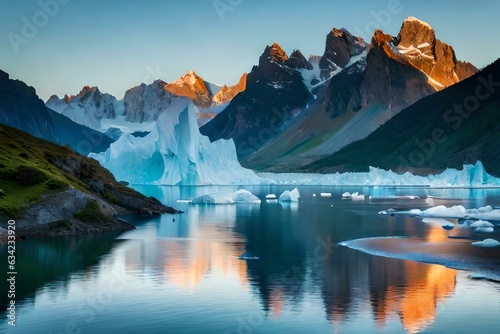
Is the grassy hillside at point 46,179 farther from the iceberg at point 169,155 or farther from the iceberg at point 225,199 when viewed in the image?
the iceberg at point 169,155

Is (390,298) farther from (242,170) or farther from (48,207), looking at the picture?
(242,170)

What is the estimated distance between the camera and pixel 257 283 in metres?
31.1

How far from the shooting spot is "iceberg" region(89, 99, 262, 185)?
455ft

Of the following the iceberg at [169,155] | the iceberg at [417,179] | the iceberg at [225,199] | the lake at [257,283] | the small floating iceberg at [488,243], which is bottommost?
the lake at [257,283]

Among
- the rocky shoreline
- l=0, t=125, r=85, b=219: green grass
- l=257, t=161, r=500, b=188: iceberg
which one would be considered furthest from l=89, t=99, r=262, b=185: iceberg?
the rocky shoreline

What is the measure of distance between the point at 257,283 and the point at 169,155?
11309 cm

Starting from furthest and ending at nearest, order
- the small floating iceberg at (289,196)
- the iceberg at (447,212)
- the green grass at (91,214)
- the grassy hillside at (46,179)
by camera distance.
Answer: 1. the small floating iceberg at (289,196)
2. the iceberg at (447,212)
3. the green grass at (91,214)
4. the grassy hillside at (46,179)

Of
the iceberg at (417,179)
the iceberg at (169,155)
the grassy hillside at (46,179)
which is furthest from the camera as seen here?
the iceberg at (417,179)

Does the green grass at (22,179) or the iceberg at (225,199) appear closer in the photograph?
the green grass at (22,179)

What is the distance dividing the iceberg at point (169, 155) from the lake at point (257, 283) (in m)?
86.6

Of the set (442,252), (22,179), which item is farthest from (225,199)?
(442,252)

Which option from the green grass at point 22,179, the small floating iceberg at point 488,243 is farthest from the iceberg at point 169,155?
the small floating iceberg at point 488,243

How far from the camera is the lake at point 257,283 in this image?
24.2 meters

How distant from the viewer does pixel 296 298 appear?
91.5 feet
